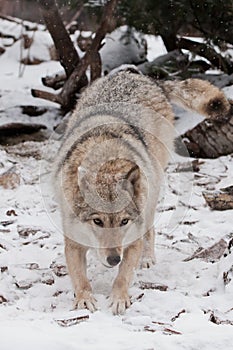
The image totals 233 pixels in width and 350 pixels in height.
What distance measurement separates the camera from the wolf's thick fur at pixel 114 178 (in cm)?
405

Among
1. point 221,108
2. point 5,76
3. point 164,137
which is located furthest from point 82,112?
point 5,76

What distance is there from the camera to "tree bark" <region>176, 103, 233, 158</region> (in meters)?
7.71

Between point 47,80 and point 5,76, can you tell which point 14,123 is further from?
point 5,76

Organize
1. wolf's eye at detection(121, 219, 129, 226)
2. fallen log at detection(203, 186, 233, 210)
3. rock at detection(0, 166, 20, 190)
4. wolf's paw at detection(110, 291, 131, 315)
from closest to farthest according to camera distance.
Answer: wolf's paw at detection(110, 291, 131, 315)
wolf's eye at detection(121, 219, 129, 226)
fallen log at detection(203, 186, 233, 210)
rock at detection(0, 166, 20, 190)

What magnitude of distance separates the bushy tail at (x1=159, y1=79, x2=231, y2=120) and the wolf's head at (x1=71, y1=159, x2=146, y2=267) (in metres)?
1.74

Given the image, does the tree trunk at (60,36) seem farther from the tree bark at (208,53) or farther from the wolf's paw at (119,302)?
the wolf's paw at (119,302)

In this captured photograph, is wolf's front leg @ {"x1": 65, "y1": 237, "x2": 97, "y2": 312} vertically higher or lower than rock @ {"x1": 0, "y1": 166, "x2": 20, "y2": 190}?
higher

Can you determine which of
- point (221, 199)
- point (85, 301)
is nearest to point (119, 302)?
point (85, 301)

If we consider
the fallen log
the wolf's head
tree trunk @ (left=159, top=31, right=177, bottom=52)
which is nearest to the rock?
the fallen log

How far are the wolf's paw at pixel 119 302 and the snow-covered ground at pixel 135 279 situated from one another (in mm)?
50

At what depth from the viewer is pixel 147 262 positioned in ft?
16.1

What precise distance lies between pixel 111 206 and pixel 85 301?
67 cm

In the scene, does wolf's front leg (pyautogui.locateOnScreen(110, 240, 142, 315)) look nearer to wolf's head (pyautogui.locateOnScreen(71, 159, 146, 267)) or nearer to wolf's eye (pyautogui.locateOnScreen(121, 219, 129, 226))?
wolf's head (pyautogui.locateOnScreen(71, 159, 146, 267))

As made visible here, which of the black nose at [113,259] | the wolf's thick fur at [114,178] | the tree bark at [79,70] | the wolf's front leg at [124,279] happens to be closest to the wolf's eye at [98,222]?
the wolf's thick fur at [114,178]
